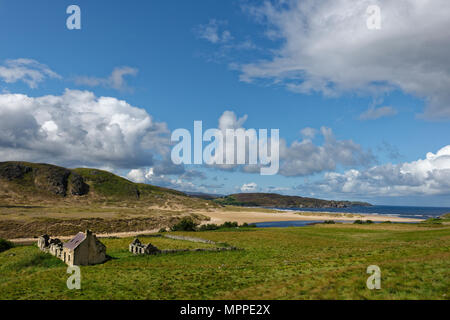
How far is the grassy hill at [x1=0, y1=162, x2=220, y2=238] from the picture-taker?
87312 mm

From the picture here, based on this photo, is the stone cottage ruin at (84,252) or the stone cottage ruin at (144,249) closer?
the stone cottage ruin at (84,252)

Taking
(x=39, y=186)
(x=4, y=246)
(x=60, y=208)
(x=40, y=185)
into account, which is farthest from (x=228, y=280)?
(x=40, y=185)

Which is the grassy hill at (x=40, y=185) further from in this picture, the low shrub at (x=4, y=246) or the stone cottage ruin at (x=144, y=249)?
the stone cottage ruin at (x=144, y=249)

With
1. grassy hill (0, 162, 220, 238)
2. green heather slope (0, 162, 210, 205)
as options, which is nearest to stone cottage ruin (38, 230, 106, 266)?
grassy hill (0, 162, 220, 238)

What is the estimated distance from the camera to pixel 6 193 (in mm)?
157250

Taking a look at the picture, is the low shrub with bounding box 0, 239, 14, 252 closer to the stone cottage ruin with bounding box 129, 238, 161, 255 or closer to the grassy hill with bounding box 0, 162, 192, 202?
the stone cottage ruin with bounding box 129, 238, 161, 255

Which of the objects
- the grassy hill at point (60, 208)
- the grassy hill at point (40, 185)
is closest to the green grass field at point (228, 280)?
the grassy hill at point (60, 208)

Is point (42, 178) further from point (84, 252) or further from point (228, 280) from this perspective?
point (228, 280)

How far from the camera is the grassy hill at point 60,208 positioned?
8731cm

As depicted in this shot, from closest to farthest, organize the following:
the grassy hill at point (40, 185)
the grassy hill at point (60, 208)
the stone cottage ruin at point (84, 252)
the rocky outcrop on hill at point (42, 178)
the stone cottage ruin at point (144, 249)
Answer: the stone cottage ruin at point (84, 252) → the stone cottage ruin at point (144, 249) → the grassy hill at point (60, 208) → the grassy hill at point (40, 185) → the rocky outcrop on hill at point (42, 178)

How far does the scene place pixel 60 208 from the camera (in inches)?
5098

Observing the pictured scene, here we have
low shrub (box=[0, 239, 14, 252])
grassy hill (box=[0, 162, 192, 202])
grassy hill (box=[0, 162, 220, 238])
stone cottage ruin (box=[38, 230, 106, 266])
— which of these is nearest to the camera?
stone cottage ruin (box=[38, 230, 106, 266])
